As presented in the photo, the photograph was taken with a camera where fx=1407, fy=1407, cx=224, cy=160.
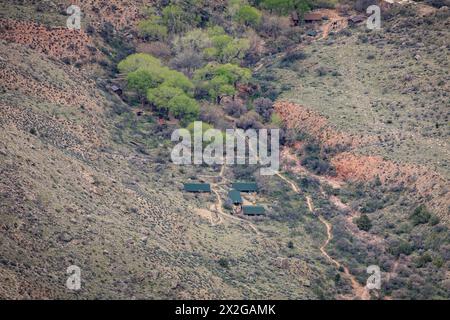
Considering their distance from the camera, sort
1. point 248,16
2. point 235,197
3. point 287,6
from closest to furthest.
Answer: point 235,197 < point 248,16 < point 287,6

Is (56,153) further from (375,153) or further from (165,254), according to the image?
(375,153)

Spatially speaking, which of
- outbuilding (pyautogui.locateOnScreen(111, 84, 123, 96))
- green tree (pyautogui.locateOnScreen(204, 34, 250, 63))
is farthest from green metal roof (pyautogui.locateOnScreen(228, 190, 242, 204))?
green tree (pyautogui.locateOnScreen(204, 34, 250, 63))

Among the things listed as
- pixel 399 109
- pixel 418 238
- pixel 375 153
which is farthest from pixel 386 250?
pixel 399 109

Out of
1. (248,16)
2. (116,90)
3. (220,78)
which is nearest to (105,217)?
(116,90)

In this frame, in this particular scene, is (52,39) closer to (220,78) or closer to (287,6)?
Result: (220,78)

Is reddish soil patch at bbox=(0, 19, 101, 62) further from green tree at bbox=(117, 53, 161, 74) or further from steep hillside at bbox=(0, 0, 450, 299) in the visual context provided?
green tree at bbox=(117, 53, 161, 74)

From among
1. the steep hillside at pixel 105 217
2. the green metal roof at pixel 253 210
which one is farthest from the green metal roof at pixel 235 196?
the steep hillside at pixel 105 217

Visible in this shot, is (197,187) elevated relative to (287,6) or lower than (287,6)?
lower
